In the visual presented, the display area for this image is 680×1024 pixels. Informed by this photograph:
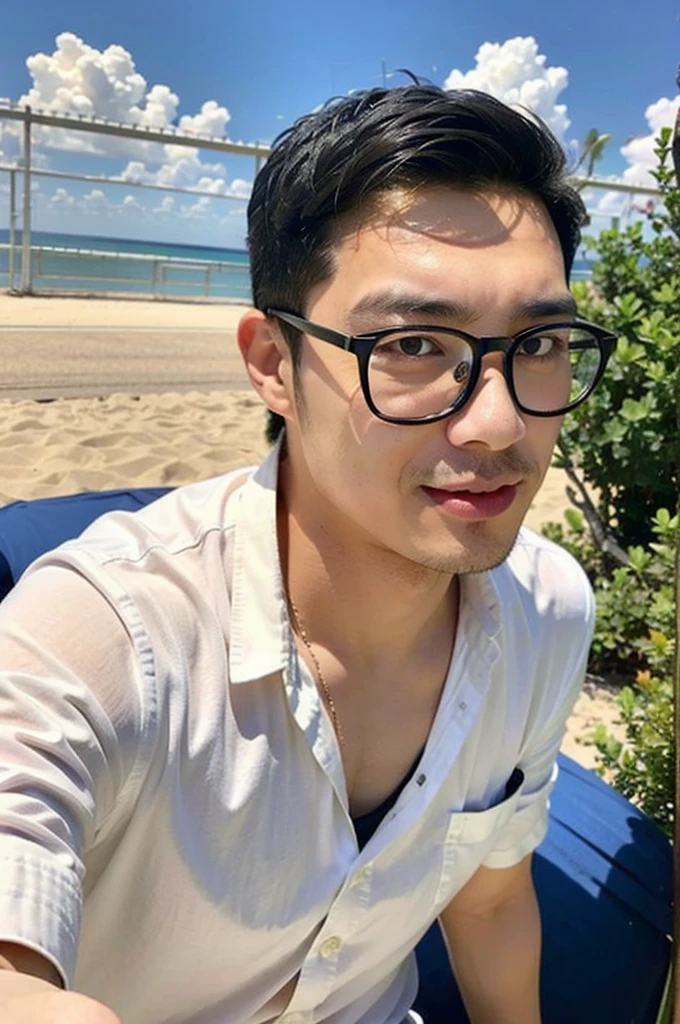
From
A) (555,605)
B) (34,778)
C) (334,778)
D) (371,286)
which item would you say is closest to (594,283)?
(555,605)

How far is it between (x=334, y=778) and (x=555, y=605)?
50cm

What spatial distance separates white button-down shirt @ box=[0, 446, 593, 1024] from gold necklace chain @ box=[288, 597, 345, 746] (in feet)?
0.29

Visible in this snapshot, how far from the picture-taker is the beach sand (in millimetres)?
3248

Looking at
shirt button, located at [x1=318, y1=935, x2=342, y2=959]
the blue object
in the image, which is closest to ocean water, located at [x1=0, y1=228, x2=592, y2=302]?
the blue object

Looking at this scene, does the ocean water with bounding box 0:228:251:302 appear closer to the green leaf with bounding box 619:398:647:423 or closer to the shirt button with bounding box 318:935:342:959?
the green leaf with bounding box 619:398:647:423

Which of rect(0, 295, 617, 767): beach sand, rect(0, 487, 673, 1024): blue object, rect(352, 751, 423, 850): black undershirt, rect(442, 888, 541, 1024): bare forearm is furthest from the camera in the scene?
rect(0, 295, 617, 767): beach sand

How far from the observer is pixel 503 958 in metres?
1.39

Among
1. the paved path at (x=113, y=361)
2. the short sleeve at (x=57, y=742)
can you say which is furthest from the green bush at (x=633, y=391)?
the short sleeve at (x=57, y=742)

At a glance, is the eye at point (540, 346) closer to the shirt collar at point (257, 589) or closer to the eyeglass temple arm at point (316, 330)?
the eyeglass temple arm at point (316, 330)

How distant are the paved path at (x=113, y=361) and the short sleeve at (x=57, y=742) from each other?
6.96ft

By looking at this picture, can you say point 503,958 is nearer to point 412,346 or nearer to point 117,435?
point 412,346

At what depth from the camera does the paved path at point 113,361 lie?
370 centimetres

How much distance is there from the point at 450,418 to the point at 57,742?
Answer: 0.55m

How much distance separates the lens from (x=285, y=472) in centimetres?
120
